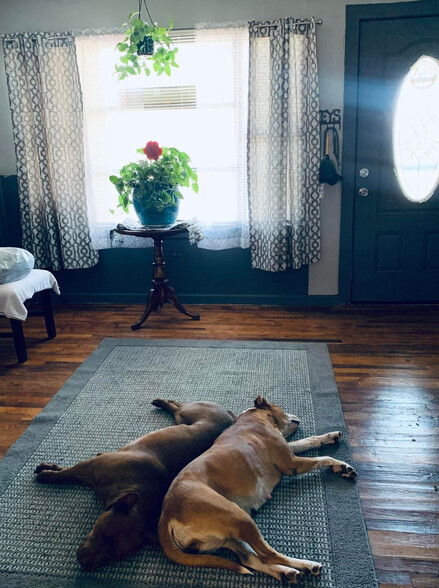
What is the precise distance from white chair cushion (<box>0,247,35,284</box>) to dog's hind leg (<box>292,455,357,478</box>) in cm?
202

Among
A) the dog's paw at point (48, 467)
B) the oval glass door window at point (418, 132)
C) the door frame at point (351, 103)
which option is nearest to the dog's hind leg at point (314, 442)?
the dog's paw at point (48, 467)

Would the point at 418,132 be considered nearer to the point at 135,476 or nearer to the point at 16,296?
the point at 16,296

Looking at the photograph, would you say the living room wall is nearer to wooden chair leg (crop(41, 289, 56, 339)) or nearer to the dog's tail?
wooden chair leg (crop(41, 289, 56, 339))

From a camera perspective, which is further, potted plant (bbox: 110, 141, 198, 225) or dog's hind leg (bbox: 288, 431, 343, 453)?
potted plant (bbox: 110, 141, 198, 225)

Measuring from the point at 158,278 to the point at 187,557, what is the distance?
8.27ft

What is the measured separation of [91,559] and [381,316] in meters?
2.87

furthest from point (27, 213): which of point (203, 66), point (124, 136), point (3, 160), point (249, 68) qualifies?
point (249, 68)

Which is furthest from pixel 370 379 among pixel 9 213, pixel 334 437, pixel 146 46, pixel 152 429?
pixel 9 213

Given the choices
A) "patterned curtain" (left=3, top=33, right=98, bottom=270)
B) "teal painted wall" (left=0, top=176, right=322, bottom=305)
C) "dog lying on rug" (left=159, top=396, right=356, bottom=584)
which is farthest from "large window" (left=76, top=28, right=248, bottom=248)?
"dog lying on rug" (left=159, top=396, right=356, bottom=584)

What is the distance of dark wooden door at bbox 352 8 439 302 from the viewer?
3.75 meters

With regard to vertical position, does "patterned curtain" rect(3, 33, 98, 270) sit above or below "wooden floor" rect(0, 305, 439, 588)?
above

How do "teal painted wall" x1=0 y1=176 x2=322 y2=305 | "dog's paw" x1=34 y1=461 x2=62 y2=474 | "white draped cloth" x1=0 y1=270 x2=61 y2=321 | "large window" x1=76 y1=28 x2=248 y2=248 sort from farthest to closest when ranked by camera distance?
"teal painted wall" x1=0 y1=176 x2=322 y2=305 → "large window" x1=76 y1=28 x2=248 y2=248 → "white draped cloth" x1=0 y1=270 x2=61 y2=321 → "dog's paw" x1=34 y1=461 x2=62 y2=474

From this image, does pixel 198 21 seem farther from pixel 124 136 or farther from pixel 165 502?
pixel 165 502

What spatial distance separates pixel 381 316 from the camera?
3961 millimetres
